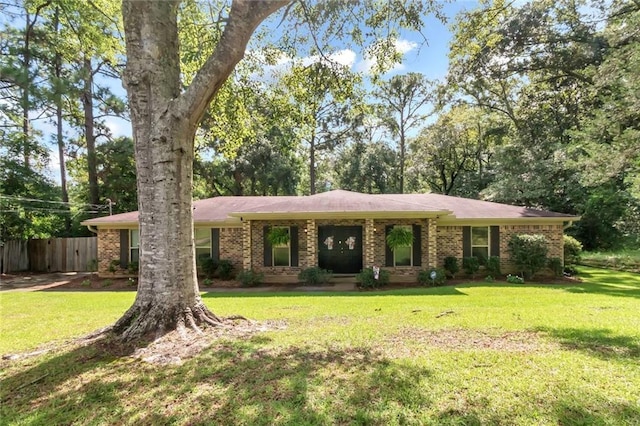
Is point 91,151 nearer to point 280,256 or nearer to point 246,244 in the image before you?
point 246,244

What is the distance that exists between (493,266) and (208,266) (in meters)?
10.8

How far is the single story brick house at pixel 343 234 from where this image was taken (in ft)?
39.9

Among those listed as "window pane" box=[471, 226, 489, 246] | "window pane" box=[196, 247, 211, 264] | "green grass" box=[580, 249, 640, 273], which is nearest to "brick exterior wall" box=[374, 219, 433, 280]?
"window pane" box=[471, 226, 489, 246]

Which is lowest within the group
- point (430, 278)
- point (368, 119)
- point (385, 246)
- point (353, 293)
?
point (353, 293)

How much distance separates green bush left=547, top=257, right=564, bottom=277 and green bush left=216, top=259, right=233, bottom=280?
12003mm

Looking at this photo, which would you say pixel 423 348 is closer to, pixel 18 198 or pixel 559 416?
pixel 559 416

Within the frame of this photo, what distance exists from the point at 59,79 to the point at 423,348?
868 centimetres

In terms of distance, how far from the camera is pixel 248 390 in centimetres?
336

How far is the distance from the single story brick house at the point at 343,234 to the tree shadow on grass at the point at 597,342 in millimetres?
6707

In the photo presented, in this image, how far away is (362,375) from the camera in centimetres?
366

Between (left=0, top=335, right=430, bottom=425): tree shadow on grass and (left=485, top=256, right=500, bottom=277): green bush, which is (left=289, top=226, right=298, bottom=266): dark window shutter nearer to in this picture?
(left=485, top=256, right=500, bottom=277): green bush

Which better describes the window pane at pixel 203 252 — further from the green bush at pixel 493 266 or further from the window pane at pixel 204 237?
the green bush at pixel 493 266

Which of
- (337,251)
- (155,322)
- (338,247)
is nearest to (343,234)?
(338,247)

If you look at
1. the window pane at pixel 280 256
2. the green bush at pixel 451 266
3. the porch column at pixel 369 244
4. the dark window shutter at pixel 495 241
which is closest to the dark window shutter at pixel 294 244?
the window pane at pixel 280 256
